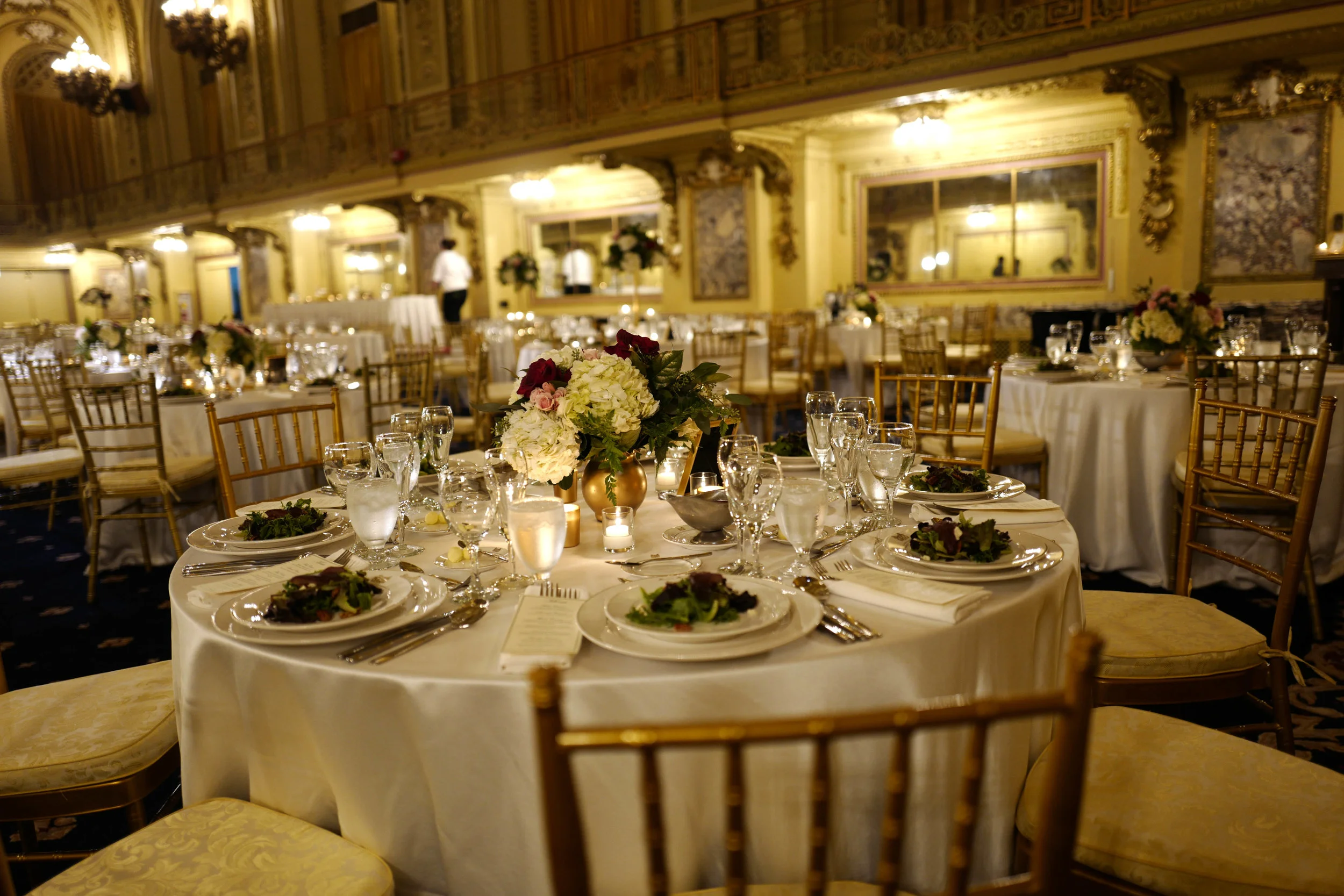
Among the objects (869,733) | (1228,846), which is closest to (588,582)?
(869,733)

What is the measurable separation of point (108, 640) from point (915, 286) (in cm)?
987

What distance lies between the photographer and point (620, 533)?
1.84 metres

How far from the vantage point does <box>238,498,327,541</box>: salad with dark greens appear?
1930 millimetres

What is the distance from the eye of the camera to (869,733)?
724 mm

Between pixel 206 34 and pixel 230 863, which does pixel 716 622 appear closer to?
pixel 230 863

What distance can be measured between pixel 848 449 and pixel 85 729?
1657 millimetres

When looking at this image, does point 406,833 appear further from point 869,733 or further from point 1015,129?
point 1015,129

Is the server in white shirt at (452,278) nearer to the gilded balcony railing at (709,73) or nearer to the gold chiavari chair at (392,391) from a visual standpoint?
the gilded balcony railing at (709,73)

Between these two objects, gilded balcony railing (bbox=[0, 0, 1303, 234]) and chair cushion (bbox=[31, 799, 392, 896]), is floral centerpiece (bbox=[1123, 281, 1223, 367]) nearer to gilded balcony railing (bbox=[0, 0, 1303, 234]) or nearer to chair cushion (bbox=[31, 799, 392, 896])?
gilded balcony railing (bbox=[0, 0, 1303, 234])

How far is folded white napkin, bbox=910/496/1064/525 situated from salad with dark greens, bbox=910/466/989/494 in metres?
0.07

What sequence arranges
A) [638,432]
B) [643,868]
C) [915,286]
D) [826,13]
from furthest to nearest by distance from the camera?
[915,286] → [826,13] → [638,432] → [643,868]

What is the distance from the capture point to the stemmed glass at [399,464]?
1843mm

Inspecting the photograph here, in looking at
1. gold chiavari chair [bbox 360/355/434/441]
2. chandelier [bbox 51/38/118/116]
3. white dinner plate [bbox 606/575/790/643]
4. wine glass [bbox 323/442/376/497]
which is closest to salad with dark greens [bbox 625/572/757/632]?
white dinner plate [bbox 606/575/790/643]

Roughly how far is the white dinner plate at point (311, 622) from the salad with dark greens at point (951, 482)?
1224 millimetres
